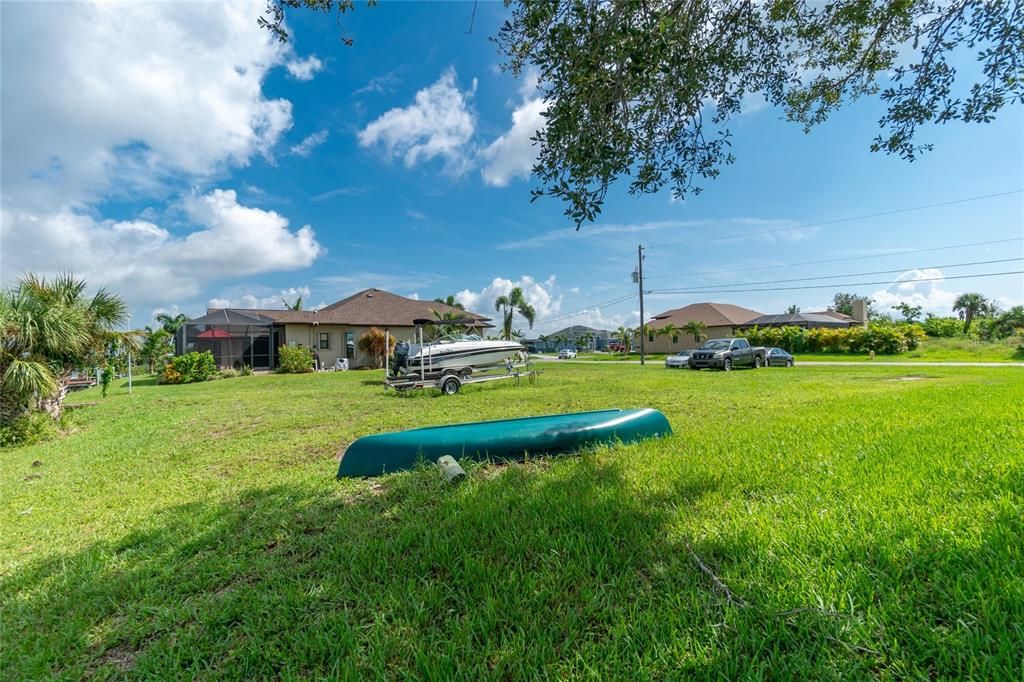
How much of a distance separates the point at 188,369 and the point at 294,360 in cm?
490

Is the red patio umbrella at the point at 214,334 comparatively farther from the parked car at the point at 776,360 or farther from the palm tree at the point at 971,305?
the palm tree at the point at 971,305

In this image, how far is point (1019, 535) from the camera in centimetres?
217

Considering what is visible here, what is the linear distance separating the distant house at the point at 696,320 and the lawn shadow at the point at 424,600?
46058 mm

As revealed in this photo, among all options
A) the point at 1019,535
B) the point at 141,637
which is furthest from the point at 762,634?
the point at 141,637

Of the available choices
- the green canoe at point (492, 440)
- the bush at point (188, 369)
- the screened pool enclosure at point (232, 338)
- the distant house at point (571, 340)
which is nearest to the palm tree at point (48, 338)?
the green canoe at point (492, 440)

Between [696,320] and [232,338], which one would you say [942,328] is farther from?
[232,338]

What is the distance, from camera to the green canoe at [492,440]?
4.39 metres

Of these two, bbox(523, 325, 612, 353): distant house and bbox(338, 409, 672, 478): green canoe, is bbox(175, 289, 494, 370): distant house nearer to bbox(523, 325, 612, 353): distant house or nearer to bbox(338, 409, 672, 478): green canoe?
bbox(338, 409, 672, 478): green canoe

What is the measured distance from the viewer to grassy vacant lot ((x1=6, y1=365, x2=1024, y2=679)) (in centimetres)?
169

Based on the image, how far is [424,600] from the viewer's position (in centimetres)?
213

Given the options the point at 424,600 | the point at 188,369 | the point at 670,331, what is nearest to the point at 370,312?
the point at 188,369

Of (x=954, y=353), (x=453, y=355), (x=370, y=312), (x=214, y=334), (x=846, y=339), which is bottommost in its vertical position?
(x=954, y=353)

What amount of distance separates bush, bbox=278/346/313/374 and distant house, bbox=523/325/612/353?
63.3 meters

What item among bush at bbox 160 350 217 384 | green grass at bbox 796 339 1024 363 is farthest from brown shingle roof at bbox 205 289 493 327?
green grass at bbox 796 339 1024 363
